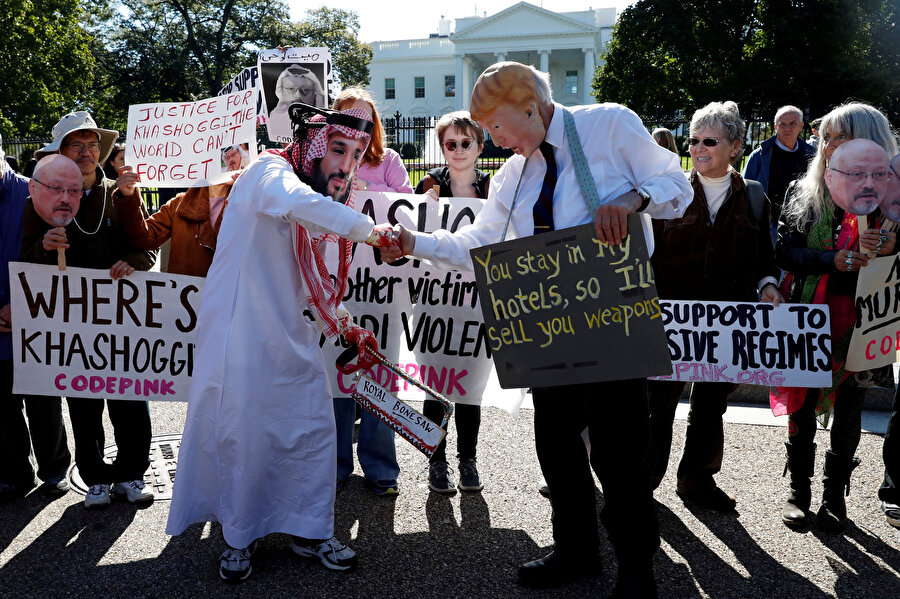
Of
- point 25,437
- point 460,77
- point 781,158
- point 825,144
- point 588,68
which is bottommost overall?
point 25,437

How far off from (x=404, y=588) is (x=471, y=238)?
1.55 m

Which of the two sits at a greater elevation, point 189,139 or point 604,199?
point 189,139

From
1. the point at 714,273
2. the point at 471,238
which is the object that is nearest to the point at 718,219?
the point at 714,273

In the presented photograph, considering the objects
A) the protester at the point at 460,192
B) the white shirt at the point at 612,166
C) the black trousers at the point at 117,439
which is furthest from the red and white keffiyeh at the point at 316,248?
the black trousers at the point at 117,439

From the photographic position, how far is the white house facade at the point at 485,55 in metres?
69.2

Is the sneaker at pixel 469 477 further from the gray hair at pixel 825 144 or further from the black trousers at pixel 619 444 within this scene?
the gray hair at pixel 825 144

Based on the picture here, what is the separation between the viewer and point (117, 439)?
164 inches

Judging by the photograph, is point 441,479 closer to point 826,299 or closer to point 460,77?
point 826,299

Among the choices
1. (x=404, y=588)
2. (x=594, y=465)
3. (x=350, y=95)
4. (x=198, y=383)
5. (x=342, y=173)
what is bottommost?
(x=404, y=588)

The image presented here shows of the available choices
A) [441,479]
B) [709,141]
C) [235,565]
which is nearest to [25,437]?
[235,565]

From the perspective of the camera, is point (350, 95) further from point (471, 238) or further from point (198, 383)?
point (198, 383)

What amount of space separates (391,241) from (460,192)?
1.68 m

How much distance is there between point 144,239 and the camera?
4.16 metres

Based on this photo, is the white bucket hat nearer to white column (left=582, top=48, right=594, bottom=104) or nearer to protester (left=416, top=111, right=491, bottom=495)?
protester (left=416, top=111, right=491, bottom=495)
